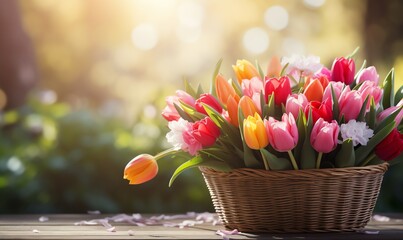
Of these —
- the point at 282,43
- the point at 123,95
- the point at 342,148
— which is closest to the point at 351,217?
the point at 342,148

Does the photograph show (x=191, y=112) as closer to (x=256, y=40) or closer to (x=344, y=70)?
(x=344, y=70)

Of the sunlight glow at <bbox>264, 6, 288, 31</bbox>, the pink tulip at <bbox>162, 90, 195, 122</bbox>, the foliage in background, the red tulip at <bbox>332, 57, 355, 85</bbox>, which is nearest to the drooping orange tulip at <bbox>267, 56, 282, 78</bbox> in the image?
the red tulip at <bbox>332, 57, 355, 85</bbox>

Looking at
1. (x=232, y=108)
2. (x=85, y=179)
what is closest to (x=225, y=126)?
(x=232, y=108)

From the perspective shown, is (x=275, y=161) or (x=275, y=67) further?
(x=275, y=67)

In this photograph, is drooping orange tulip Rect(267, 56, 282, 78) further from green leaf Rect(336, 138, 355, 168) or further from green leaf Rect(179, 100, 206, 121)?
green leaf Rect(336, 138, 355, 168)

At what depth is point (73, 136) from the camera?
181 inches

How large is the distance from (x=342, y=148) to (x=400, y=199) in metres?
2.28

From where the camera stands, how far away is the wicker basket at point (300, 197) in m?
2.46

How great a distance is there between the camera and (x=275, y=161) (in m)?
2.43

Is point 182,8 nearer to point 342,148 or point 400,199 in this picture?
point 400,199

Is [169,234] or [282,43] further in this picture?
[282,43]

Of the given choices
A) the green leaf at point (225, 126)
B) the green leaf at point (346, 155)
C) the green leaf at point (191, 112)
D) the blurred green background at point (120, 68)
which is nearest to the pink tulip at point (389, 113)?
the green leaf at point (346, 155)

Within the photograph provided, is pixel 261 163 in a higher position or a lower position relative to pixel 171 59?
higher

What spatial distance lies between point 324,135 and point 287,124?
0.11m
